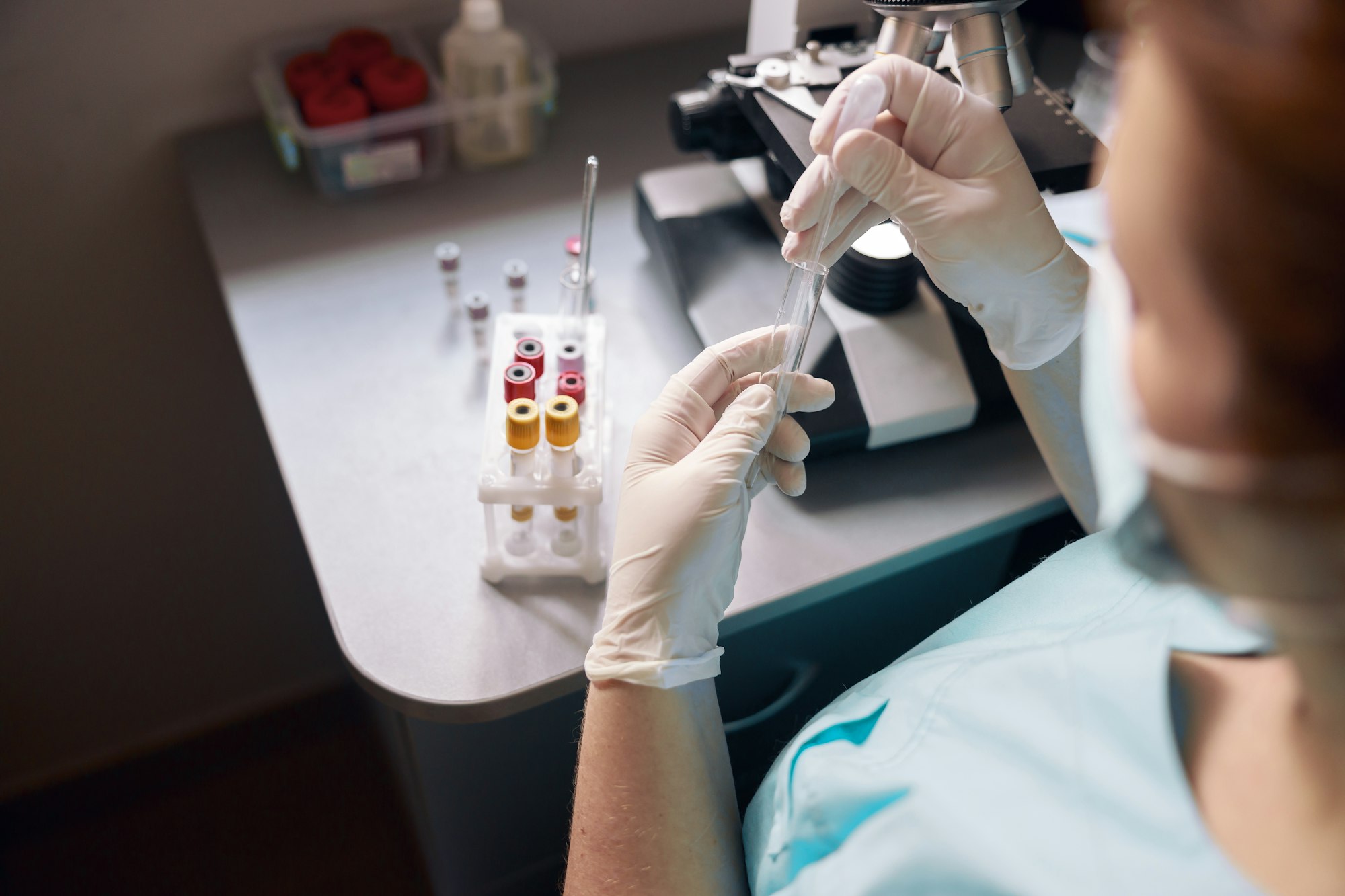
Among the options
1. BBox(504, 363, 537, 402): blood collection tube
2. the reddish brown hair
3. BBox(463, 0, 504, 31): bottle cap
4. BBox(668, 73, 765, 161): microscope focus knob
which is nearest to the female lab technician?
the reddish brown hair

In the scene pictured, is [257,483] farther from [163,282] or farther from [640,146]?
[640,146]

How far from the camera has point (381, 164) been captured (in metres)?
1.20

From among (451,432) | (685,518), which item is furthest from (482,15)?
(685,518)

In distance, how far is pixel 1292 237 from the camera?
0.34m

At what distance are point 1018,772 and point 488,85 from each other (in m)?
1.01

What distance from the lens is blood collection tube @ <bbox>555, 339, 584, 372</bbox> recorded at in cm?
93

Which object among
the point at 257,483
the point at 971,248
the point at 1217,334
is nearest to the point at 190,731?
the point at 257,483

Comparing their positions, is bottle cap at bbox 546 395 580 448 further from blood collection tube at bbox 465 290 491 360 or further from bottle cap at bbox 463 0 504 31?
bottle cap at bbox 463 0 504 31

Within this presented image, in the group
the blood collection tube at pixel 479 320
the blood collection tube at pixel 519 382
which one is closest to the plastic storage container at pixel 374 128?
the blood collection tube at pixel 479 320

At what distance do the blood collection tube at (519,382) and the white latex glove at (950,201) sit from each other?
0.79 feet

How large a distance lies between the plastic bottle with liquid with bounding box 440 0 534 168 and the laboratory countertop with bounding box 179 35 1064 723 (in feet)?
0.11

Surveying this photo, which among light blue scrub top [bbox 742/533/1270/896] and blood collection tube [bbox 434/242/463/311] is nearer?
light blue scrub top [bbox 742/533/1270/896]

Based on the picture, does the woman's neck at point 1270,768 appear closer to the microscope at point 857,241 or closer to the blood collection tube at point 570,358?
the microscope at point 857,241

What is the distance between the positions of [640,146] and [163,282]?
0.67 meters
